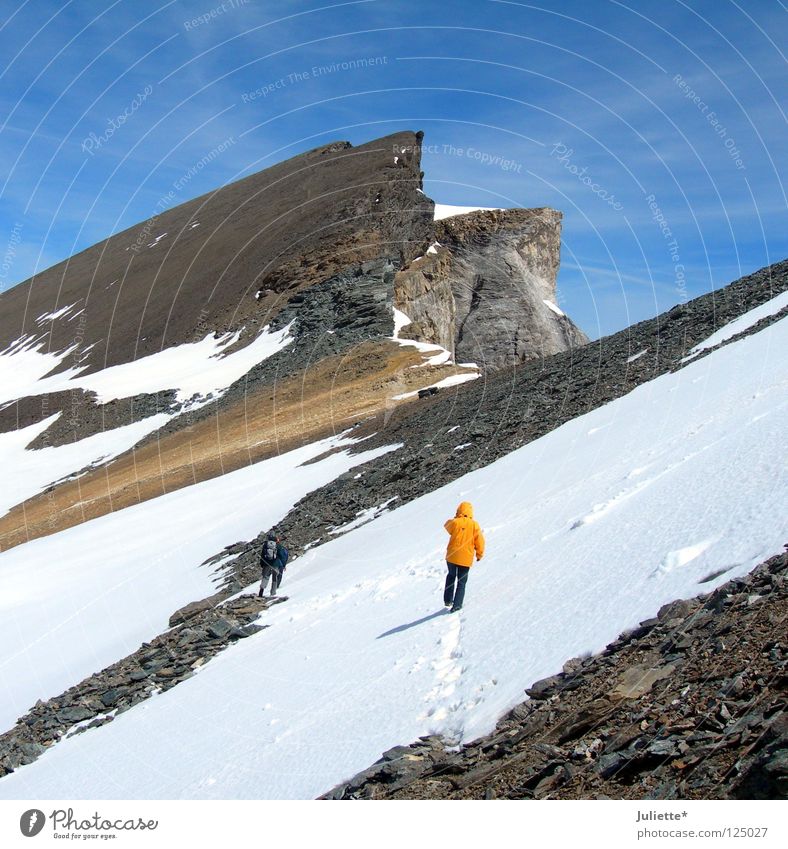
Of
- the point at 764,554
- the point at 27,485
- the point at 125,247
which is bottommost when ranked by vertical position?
the point at 764,554

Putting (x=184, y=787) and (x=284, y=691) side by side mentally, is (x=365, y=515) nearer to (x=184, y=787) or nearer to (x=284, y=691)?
(x=284, y=691)

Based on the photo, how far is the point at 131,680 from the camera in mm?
17453

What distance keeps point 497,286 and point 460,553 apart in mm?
69681

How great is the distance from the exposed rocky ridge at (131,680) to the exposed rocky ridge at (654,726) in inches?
372

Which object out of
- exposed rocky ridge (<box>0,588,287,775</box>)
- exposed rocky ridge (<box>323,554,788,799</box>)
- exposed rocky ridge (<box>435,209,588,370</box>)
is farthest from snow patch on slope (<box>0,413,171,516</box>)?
exposed rocky ridge (<box>323,554,788,799</box>)

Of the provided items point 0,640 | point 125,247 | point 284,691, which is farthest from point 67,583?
point 125,247

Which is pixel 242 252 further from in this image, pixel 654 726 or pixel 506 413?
pixel 654 726

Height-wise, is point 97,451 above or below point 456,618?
above

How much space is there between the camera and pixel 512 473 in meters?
20.6

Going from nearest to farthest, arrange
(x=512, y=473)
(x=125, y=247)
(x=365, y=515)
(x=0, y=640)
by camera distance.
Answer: (x=512, y=473), (x=365, y=515), (x=0, y=640), (x=125, y=247)

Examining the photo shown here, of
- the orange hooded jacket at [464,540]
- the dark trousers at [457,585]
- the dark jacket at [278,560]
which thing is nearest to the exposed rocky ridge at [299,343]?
the dark jacket at [278,560]

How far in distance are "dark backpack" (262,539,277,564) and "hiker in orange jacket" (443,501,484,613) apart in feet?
24.6
